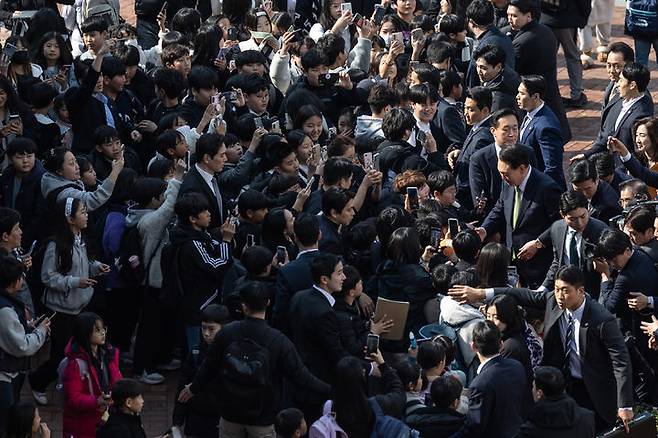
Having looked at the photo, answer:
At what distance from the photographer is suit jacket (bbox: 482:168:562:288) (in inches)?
453

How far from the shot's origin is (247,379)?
358 inches

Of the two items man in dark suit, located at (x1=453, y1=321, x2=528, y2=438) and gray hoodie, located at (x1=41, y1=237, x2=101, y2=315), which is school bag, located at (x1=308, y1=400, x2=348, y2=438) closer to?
man in dark suit, located at (x1=453, y1=321, x2=528, y2=438)

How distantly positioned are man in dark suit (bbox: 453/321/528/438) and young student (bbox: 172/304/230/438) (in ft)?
5.64

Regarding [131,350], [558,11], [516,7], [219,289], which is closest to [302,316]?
[219,289]

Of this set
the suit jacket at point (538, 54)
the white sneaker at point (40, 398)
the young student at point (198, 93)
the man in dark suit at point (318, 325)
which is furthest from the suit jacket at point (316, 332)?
the suit jacket at point (538, 54)

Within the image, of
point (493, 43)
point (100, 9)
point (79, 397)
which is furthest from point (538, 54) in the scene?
point (79, 397)

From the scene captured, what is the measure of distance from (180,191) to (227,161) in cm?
108

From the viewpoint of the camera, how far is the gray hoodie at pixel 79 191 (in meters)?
11.3

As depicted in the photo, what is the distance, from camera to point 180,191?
11.1 m

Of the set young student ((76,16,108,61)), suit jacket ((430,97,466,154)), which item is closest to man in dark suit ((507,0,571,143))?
suit jacket ((430,97,466,154))

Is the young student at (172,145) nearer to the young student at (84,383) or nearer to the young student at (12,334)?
the young student at (12,334)

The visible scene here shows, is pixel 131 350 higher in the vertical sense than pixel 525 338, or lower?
lower

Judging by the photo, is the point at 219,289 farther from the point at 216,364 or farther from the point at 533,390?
the point at 533,390

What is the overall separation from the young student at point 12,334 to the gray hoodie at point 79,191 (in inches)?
55.0
